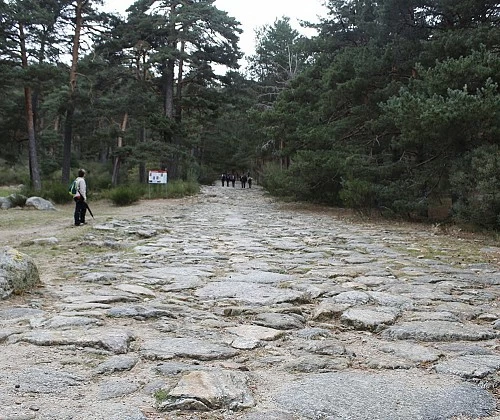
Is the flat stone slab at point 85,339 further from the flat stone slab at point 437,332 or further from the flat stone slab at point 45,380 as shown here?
the flat stone slab at point 437,332

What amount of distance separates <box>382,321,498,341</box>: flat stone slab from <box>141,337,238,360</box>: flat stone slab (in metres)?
1.14

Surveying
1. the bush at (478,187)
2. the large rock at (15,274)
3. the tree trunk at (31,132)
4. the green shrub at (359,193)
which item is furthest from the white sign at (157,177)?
the large rock at (15,274)

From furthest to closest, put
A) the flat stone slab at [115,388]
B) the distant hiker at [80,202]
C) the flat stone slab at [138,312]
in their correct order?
1. the distant hiker at [80,202]
2. the flat stone slab at [138,312]
3. the flat stone slab at [115,388]

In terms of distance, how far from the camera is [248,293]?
4.30m

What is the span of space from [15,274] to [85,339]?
1.49 metres

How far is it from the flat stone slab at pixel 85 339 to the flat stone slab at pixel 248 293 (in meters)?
1.32

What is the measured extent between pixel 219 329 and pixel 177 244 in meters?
4.57

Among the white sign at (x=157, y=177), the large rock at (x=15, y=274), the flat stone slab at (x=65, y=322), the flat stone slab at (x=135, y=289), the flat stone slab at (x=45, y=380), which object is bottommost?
the flat stone slab at (x=135, y=289)

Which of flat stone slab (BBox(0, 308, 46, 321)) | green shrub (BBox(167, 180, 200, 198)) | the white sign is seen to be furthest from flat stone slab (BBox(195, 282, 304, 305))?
green shrub (BBox(167, 180, 200, 198))

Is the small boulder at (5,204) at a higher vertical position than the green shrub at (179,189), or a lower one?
lower

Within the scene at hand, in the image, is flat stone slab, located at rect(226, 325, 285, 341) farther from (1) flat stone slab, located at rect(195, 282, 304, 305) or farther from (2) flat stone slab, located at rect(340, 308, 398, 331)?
(1) flat stone slab, located at rect(195, 282, 304, 305)

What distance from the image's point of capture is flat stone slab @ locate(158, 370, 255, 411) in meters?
1.99

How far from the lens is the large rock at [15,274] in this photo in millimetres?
3779

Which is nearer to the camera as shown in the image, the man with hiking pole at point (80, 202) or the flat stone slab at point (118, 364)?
the flat stone slab at point (118, 364)
